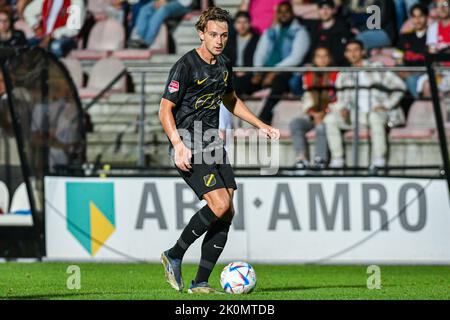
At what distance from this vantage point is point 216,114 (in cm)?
938

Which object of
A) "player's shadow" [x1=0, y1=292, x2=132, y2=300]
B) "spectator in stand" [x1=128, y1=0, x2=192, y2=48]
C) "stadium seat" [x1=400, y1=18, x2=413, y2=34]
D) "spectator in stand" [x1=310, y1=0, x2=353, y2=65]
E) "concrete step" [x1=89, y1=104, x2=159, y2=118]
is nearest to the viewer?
"player's shadow" [x1=0, y1=292, x2=132, y2=300]

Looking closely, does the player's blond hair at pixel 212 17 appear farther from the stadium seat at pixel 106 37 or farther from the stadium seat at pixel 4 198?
the stadium seat at pixel 106 37

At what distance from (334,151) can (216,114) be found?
594cm

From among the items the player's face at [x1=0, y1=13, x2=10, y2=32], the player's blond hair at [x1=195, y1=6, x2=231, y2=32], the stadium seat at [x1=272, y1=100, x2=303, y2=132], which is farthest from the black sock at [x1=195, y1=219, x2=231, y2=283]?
the player's face at [x1=0, y1=13, x2=10, y2=32]

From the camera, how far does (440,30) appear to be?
1656 cm

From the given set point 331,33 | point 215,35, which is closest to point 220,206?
point 215,35

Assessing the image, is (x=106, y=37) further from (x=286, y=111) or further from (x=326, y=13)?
(x=286, y=111)

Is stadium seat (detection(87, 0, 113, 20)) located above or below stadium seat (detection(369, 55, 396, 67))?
above

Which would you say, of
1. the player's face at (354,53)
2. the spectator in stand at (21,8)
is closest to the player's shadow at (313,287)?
the player's face at (354,53)

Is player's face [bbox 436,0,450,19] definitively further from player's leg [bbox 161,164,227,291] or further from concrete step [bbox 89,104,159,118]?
player's leg [bbox 161,164,227,291]

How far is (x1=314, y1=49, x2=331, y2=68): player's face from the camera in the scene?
16.4 m

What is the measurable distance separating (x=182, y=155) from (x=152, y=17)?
9.87 metres

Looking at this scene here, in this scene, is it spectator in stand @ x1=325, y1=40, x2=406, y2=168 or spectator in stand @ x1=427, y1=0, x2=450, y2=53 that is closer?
spectator in stand @ x1=325, y1=40, x2=406, y2=168

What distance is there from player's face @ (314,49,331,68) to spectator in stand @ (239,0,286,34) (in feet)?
4.34
